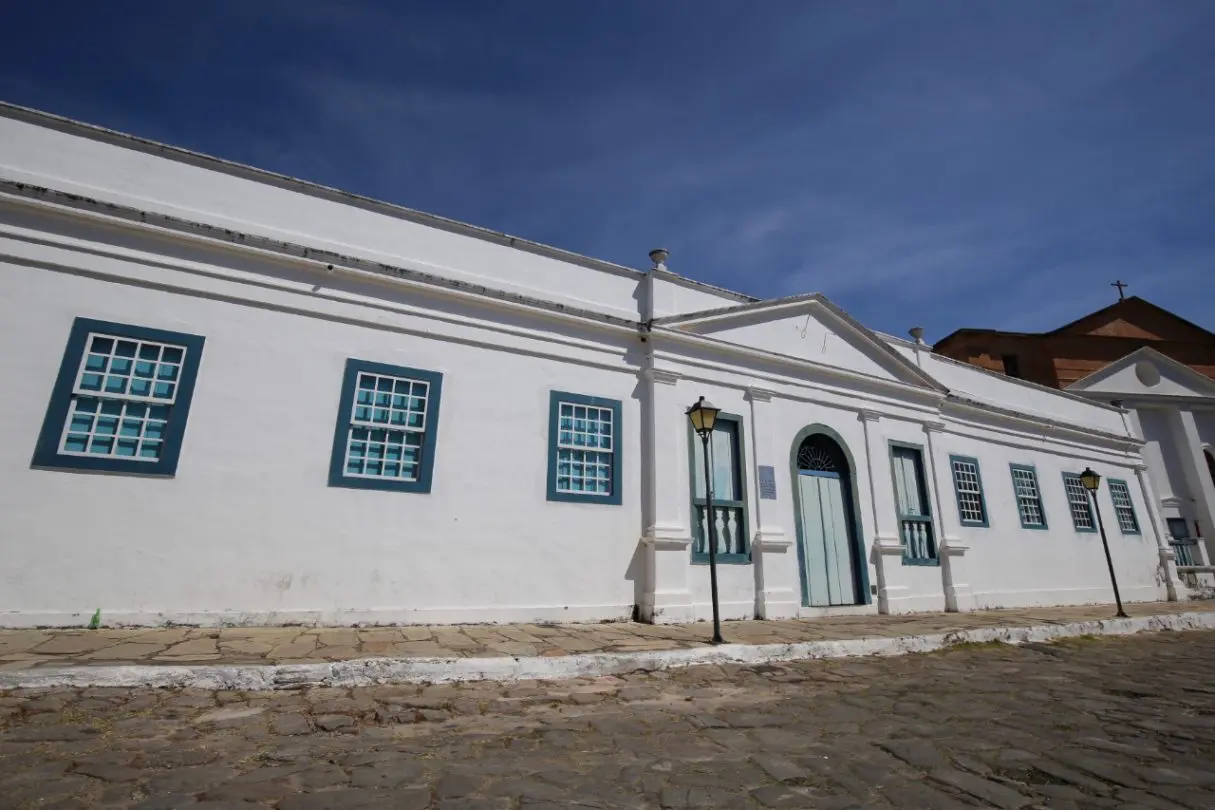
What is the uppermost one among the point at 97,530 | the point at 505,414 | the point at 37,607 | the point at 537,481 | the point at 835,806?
the point at 505,414

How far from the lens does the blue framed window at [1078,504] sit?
13641mm

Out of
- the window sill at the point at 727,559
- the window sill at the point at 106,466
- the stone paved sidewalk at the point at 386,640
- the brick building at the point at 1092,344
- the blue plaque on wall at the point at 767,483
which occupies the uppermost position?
the brick building at the point at 1092,344

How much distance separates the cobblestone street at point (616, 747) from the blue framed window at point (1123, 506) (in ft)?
40.1

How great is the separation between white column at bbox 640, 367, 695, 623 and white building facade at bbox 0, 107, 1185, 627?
0.12 feet

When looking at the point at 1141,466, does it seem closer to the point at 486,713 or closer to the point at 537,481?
the point at 537,481

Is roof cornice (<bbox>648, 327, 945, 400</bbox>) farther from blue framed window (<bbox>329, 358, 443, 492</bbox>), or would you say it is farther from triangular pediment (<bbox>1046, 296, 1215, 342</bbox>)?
triangular pediment (<bbox>1046, 296, 1215, 342</bbox>)

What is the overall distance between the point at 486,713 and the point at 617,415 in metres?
5.01

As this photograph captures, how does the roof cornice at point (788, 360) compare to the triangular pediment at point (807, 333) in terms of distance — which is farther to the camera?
the triangular pediment at point (807, 333)

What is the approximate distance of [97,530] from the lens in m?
5.69

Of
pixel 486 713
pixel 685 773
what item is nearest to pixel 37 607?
pixel 486 713

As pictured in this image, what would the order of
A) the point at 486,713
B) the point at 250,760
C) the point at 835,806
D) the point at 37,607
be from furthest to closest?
1. the point at 37,607
2. the point at 486,713
3. the point at 250,760
4. the point at 835,806

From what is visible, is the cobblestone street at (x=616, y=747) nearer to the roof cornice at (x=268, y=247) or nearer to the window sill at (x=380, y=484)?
the window sill at (x=380, y=484)

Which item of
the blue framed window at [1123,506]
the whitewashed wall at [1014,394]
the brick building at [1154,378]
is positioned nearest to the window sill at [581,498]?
the whitewashed wall at [1014,394]

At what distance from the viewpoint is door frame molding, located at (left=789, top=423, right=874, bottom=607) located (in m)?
9.14
